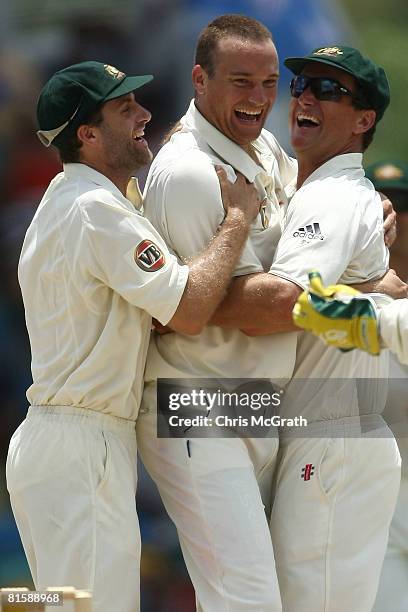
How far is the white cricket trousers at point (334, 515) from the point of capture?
388 cm

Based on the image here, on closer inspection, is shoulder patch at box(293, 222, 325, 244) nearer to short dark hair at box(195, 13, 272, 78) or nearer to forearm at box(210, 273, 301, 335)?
forearm at box(210, 273, 301, 335)

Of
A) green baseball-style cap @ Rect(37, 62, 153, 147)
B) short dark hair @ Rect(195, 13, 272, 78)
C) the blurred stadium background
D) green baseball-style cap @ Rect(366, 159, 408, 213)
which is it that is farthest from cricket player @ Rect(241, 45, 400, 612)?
the blurred stadium background

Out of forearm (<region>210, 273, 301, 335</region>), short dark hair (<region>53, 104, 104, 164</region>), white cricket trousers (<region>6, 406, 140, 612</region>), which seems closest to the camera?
white cricket trousers (<region>6, 406, 140, 612</region>)

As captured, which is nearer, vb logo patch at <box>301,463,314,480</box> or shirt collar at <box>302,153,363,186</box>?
vb logo patch at <box>301,463,314,480</box>

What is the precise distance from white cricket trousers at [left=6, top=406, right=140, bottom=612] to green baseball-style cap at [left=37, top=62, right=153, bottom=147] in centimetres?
89

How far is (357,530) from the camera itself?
3920mm

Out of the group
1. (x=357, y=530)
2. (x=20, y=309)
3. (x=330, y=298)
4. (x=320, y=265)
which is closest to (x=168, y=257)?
(x=320, y=265)

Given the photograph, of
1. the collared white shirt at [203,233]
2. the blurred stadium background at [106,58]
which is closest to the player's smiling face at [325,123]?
the collared white shirt at [203,233]

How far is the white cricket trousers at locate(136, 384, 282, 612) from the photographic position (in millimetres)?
3699

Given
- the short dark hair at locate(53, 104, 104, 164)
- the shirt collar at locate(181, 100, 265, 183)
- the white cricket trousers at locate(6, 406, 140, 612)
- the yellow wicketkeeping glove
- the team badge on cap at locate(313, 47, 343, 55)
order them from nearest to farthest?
the yellow wicketkeeping glove → the white cricket trousers at locate(6, 406, 140, 612) → the short dark hair at locate(53, 104, 104, 164) → the shirt collar at locate(181, 100, 265, 183) → the team badge on cap at locate(313, 47, 343, 55)

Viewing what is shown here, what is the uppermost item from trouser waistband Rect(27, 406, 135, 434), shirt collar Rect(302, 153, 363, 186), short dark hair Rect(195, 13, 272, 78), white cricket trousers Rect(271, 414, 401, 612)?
short dark hair Rect(195, 13, 272, 78)

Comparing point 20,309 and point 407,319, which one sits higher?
point 407,319

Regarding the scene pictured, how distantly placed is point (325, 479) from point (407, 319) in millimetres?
928

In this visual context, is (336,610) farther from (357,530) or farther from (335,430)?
(335,430)
